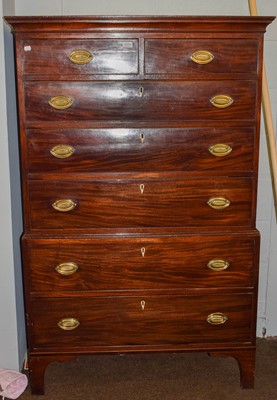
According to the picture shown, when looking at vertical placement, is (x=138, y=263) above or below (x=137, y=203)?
below

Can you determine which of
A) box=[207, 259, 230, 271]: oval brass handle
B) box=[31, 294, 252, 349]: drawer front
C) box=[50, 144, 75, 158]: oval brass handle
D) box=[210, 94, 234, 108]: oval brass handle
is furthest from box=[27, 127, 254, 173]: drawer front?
box=[31, 294, 252, 349]: drawer front

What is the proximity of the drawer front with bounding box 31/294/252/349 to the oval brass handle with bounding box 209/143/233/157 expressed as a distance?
633mm

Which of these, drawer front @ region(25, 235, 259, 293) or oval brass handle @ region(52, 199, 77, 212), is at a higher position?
oval brass handle @ region(52, 199, 77, 212)

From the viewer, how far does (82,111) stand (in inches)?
81.0

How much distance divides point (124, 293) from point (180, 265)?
0.90 feet

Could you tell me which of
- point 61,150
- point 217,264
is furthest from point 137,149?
point 217,264

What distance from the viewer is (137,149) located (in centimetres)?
210

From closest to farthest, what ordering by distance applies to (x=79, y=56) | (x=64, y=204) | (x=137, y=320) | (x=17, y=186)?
(x=79, y=56) < (x=64, y=204) < (x=137, y=320) < (x=17, y=186)

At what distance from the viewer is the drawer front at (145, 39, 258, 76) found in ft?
6.64

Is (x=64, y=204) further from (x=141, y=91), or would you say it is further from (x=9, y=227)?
(x=141, y=91)

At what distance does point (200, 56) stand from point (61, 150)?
2.24 feet

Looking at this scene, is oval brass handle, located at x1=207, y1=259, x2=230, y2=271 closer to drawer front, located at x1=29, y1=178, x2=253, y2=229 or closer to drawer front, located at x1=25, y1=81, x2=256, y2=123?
drawer front, located at x1=29, y1=178, x2=253, y2=229
